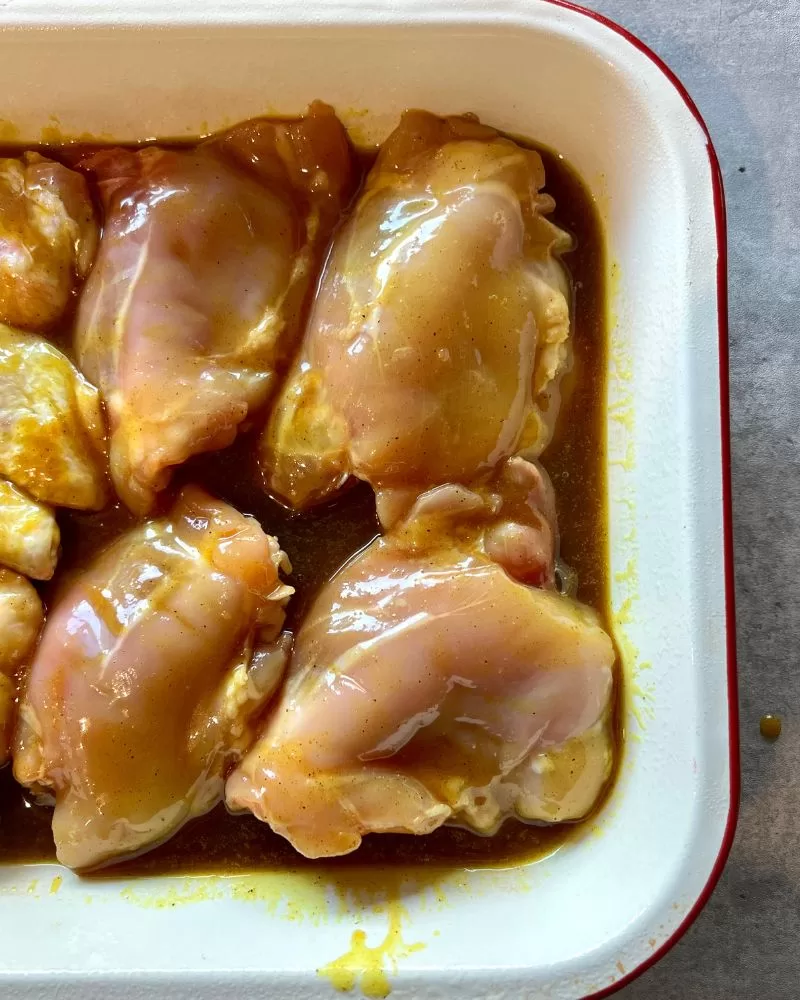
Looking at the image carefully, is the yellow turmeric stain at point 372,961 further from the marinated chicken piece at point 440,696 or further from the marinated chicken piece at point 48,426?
the marinated chicken piece at point 48,426

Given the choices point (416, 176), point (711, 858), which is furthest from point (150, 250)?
point (711, 858)

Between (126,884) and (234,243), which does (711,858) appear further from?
(234,243)

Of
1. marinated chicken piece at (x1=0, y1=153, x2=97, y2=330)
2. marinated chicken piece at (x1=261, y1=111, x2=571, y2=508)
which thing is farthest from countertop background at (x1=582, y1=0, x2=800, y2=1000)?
marinated chicken piece at (x1=0, y1=153, x2=97, y2=330)

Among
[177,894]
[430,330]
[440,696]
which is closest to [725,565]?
[440,696]

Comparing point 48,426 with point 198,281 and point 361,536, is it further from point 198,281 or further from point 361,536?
point 361,536

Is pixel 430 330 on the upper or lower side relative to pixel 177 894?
upper
